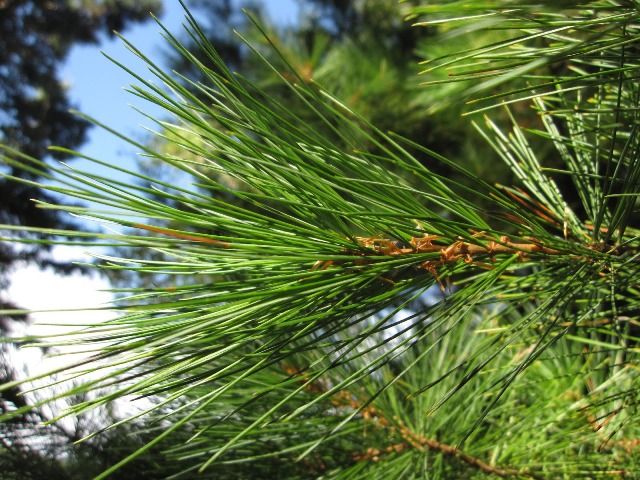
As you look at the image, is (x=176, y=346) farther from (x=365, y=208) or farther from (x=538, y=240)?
(x=538, y=240)

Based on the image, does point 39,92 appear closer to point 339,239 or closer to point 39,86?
point 39,86

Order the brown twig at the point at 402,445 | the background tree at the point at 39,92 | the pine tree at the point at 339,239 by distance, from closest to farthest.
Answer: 1. the pine tree at the point at 339,239
2. the brown twig at the point at 402,445
3. the background tree at the point at 39,92

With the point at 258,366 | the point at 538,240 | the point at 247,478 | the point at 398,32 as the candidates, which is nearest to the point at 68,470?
the point at 247,478

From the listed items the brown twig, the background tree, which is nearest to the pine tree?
the brown twig

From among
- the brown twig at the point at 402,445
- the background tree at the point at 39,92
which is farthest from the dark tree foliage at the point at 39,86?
the brown twig at the point at 402,445

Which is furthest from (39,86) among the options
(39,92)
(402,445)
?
(402,445)

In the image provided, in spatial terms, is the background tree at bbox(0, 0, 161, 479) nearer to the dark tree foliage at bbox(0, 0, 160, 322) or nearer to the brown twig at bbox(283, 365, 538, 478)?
the dark tree foliage at bbox(0, 0, 160, 322)

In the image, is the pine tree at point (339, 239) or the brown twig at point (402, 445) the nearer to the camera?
the pine tree at point (339, 239)

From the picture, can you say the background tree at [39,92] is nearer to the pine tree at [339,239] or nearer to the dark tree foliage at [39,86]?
the dark tree foliage at [39,86]
